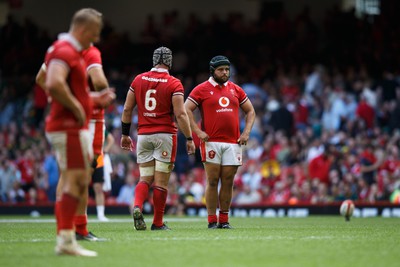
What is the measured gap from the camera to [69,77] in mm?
9359

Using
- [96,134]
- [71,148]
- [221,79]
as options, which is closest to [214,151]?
[221,79]

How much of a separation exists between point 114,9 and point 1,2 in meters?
4.11

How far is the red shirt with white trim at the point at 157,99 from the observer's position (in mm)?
13547

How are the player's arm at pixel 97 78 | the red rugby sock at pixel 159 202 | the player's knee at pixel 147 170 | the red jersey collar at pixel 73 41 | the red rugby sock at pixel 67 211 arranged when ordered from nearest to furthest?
the red rugby sock at pixel 67 211 < the red jersey collar at pixel 73 41 < the player's arm at pixel 97 78 < the red rugby sock at pixel 159 202 < the player's knee at pixel 147 170

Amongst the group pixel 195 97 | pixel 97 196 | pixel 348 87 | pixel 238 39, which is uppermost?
pixel 238 39

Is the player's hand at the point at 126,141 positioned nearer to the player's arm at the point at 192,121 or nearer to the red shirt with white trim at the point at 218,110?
the player's arm at the point at 192,121

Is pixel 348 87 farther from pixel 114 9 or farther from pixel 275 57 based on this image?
pixel 114 9

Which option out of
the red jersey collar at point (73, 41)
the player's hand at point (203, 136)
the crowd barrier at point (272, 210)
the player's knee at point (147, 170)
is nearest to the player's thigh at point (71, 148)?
the red jersey collar at point (73, 41)

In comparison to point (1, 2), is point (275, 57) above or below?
below

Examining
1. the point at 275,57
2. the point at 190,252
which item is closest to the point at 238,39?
the point at 275,57

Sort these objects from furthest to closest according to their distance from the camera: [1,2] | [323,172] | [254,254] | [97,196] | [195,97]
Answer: [1,2], [323,172], [97,196], [195,97], [254,254]

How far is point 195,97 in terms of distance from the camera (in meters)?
14.6

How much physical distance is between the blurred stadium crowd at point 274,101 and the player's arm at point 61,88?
15391 millimetres

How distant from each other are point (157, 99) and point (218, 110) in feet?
4.24
